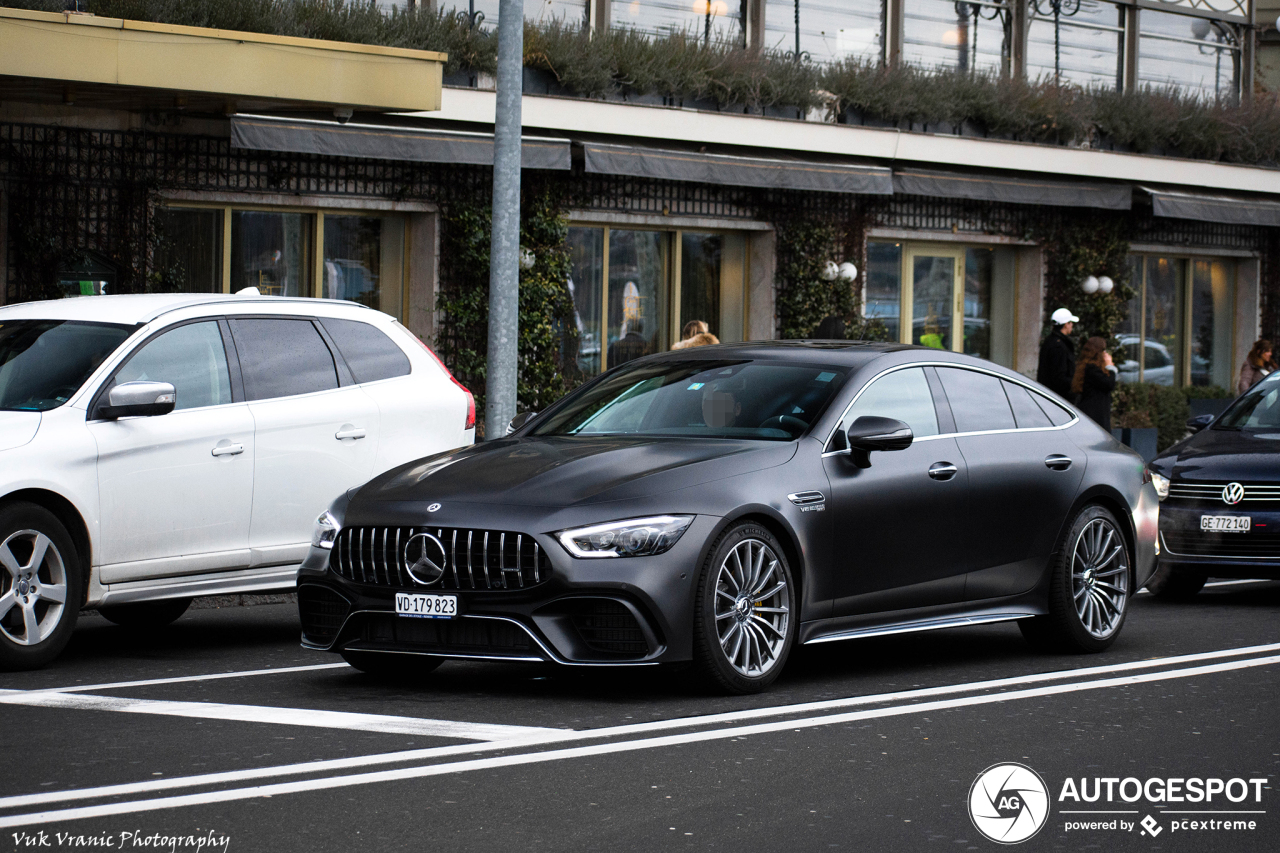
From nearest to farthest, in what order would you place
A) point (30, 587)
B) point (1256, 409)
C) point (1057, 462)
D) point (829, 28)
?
point (30, 587)
point (1057, 462)
point (1256, 409)
point (829, 28)

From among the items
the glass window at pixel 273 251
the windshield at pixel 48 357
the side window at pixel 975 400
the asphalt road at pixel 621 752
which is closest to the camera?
the asphalt road at pixel 621 752

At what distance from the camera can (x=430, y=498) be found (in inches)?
299

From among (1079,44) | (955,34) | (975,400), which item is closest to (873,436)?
(975,400)

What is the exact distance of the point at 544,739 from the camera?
22.0ft

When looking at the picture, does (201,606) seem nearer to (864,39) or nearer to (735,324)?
(735,324)

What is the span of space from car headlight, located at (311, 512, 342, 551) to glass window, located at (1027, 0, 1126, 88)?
731 inches

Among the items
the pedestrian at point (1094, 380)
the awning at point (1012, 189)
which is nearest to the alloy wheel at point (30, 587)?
the pedestrian at point (1094, 380)

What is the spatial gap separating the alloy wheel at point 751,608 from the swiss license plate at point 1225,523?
5.20 meters

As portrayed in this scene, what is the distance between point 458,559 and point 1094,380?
43.8ft

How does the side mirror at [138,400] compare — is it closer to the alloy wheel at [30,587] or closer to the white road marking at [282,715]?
the alloy wheel at [30,587]

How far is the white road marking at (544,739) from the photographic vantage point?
581 centimetres

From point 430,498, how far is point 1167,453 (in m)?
6.95

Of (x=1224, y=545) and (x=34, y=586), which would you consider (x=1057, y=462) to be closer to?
(x=1224, y=545)

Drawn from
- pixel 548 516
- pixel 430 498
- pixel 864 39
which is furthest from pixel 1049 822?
pixel 864 39
